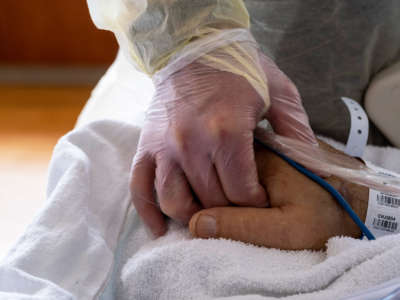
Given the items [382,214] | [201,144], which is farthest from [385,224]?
[201,144]

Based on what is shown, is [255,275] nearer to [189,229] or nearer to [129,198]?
[189,229]

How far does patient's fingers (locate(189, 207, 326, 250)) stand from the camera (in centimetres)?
53

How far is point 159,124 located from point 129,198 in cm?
12

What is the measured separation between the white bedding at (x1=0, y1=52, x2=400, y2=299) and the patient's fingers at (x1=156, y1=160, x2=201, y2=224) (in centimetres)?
3

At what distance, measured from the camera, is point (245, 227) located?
0.53 metres

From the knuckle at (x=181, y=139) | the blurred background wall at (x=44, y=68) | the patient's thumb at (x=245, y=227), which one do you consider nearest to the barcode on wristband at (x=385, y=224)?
the patient's thumb at (x=245, y=227)

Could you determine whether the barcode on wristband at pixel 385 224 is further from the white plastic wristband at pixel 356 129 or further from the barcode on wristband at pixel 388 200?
the white plastic wristband at pixel 356 129

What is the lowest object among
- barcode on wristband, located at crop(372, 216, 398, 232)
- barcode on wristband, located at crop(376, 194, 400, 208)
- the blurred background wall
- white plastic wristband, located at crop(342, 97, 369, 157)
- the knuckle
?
the blurred background wall

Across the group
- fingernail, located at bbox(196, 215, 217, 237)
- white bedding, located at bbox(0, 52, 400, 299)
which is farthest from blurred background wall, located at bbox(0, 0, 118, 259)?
fingernail, located at bbox(196, 215, 217, 237)

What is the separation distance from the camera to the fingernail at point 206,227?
529 millimetres

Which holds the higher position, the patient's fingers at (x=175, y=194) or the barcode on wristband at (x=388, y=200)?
the patient's fingers at (x=175, y=194)

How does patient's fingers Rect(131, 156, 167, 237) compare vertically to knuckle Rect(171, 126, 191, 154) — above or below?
below

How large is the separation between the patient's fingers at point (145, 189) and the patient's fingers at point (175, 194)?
0.03 meters

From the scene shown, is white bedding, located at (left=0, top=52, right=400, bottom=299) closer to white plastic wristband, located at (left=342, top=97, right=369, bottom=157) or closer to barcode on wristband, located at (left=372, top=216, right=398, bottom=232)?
barcode on wristband, located at (left=372, top=216, right=398, bottom=232)
